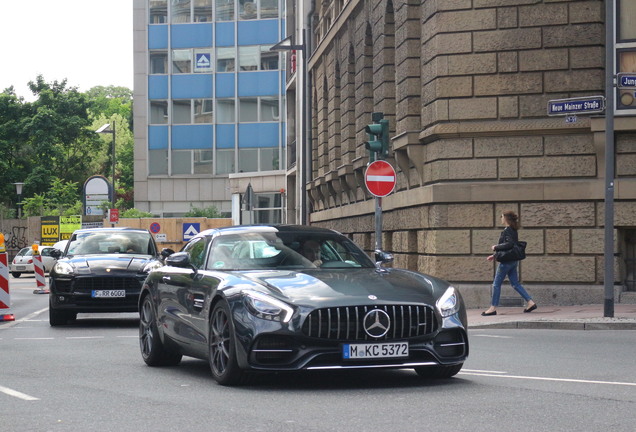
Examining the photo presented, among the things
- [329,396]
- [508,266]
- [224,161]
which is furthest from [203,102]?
[329,396]

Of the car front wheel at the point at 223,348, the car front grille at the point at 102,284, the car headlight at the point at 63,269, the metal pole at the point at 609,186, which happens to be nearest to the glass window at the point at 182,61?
the car headlight at the point at 63,269

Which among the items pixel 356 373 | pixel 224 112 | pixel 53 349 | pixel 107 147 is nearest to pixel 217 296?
pixel 356 373

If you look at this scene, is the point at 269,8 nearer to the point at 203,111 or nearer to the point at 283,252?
the point at 203,111

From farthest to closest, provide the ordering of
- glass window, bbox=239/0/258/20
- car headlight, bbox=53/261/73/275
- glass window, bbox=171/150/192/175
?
1. glass window, bbox=171/150/192/175
2. glass window, bbox=239/0/258/20
3. car headlight, bbox=53/261/73/275

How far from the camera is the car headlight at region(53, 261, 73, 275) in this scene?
18620 mm

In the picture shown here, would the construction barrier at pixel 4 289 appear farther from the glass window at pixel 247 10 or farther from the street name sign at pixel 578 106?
the glass window at pixel 247 10

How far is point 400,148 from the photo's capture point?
971 inches

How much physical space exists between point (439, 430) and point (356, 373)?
3486 mm

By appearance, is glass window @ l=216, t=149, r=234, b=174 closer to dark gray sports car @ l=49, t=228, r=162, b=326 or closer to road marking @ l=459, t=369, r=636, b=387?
dark gray sports car @ l=49, t=228, r=162, b=326

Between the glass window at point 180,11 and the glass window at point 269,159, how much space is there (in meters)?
8.61

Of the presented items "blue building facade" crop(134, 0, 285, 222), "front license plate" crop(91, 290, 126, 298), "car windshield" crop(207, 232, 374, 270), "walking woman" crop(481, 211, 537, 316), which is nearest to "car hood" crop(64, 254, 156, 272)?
"front license plate" crop(91, 290, 126, 298)

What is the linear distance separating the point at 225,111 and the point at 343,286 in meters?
61.8

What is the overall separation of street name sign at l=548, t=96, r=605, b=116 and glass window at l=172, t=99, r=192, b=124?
5378cm

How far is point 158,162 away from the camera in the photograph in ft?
233
